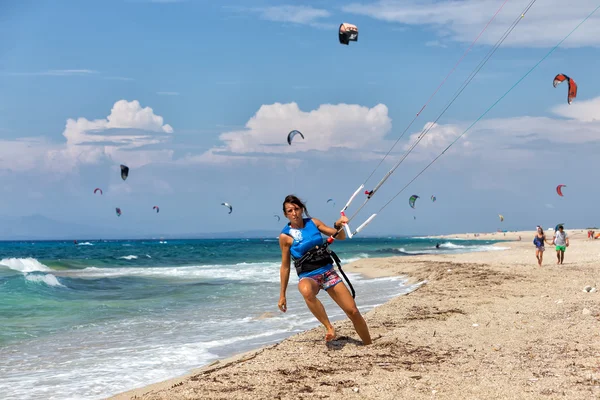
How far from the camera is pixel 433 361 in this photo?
5.82 meters

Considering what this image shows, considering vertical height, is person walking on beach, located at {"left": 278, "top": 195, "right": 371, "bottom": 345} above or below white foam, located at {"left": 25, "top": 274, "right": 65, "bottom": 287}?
above

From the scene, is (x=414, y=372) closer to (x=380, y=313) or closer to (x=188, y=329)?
(x=380, y=313)

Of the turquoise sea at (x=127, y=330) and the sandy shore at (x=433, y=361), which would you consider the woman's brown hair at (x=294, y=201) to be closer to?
the sandy shore at (x=433, y=361)

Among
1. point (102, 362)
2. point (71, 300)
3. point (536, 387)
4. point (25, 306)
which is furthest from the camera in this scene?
point (71, 300)

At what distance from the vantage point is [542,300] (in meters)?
10.1

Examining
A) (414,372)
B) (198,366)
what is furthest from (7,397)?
(414,372)

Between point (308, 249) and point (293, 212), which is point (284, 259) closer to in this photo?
point (308, 249)

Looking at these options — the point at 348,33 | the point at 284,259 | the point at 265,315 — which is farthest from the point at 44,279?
the point at 284,259

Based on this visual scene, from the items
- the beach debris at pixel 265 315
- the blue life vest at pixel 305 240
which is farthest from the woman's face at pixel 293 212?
the beach debris at pixel 265 315

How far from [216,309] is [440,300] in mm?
5142

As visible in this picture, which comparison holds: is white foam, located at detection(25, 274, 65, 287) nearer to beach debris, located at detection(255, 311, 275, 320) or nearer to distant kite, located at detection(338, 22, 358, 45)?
beach debris, located at detection(255, 311, 275, 320)

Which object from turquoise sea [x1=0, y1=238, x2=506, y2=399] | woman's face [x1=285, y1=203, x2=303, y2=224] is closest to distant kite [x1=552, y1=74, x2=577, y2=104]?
turquoise sea [x1=0, y1=238, x2=506, y2=399]

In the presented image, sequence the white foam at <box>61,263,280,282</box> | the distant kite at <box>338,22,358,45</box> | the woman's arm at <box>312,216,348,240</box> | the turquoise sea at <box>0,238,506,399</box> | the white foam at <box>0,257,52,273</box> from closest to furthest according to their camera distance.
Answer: the woman's arm at <box>312,216,348,240</box> < the turquoise sea at <box>0,238,506,399</box> < the distant kite at <box>338,22,358,45</box> < the white foam at <box>61,263,280,282</box> < the white foam at <box>0,257,52,273</box>

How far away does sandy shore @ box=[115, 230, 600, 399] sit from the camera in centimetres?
485
